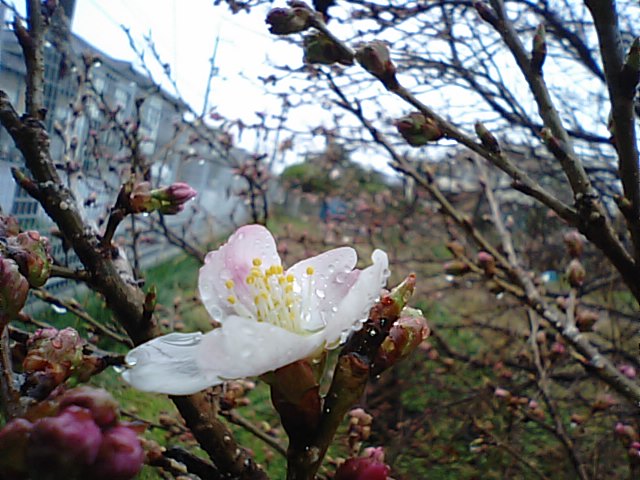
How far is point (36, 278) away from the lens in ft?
1.16

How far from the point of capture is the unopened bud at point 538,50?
61 centimetres

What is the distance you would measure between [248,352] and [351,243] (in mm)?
2665

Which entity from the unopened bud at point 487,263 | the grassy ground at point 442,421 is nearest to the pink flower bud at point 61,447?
the grassy ground at point 442,421

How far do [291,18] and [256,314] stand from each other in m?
0.36

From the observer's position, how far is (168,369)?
12.2 inches

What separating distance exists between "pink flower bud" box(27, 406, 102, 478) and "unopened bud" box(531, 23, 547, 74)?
595 millimetres

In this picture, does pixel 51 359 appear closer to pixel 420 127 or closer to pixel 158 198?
pixel 158 198

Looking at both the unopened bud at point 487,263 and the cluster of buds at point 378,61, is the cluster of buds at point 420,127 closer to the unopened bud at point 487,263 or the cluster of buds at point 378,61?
the cluster of buds at point 378,61

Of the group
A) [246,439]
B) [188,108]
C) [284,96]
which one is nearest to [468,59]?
[284,96]

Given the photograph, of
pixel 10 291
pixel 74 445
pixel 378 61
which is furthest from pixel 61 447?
pixel 378 61

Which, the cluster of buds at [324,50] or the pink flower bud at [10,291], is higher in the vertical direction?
the cluster of buds at [324,50]

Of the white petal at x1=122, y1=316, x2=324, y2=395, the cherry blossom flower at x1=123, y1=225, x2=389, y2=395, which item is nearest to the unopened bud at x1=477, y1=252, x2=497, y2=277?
the cherry blossom flower at x1=123, y1=225, x2=389, y2=395

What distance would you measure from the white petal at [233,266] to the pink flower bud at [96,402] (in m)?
0.13

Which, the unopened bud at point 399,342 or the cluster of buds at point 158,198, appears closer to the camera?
the unopened bud at point 399,342
